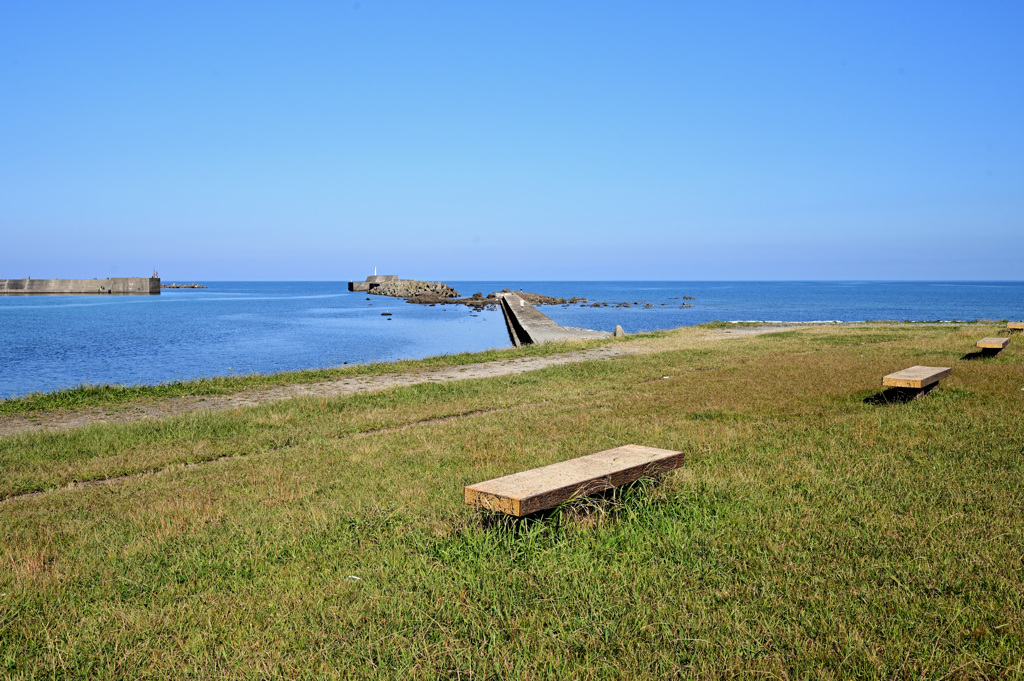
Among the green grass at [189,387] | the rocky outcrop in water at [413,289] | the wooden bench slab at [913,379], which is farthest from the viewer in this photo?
the rocky outcrop in water at [413,289]

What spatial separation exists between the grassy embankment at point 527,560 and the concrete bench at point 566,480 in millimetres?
198

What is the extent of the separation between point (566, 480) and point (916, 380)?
6.44m

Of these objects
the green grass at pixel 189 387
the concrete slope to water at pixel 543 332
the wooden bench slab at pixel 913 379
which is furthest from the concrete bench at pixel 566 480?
the concrete slope to water at pixel 543 332

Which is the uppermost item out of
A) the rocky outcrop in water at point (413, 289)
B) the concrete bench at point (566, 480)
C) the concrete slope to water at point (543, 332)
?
the rocky outcrop in water at point (413, 289)

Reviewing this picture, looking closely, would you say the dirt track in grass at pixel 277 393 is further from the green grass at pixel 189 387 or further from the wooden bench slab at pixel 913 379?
the wooden bench slab at pixel 913 379

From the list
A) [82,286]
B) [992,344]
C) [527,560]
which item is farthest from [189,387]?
[82,286]

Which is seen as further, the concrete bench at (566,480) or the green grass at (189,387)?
the green grass at (189,387)

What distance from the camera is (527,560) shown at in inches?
148

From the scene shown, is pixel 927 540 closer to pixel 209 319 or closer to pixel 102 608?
pixel 102 608

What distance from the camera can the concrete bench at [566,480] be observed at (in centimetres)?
390

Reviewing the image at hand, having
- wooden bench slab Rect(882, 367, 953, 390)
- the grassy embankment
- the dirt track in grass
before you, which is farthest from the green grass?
wooden bench slab Rect(882, 367, 953, 390)

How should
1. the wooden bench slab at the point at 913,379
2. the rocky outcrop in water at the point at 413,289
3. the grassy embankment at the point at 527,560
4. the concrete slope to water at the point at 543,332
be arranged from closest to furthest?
the grassy embankment at the point at 527,560, the wooden bench slab at the point at 913,379, the concrete slope to water at the point at 543,332, the rocky outcrop in water at the point at 413,289

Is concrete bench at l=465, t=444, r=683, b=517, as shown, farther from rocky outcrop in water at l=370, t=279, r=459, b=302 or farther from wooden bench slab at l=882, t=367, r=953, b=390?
rocky outcrop in water at l=370, t=279, r=459, b=302

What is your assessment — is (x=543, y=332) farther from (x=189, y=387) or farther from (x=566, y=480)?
(x=566, y=480)
